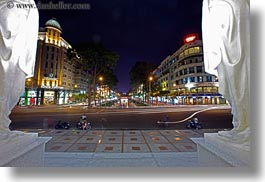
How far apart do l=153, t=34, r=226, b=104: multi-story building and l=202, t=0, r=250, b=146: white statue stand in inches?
843

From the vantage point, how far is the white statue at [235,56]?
175 centimetres

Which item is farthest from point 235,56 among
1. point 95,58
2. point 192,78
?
point 192,78

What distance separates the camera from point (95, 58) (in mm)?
16703

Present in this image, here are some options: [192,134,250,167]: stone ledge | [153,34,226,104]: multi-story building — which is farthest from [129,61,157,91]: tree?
[192,134,250,167]: stone ledge

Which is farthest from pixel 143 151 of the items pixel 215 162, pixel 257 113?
pixel 257 113

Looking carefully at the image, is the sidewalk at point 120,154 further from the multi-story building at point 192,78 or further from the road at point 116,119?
the multi-story building at point 192,78

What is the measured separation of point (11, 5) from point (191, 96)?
26.8 metres

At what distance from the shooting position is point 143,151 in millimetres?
3533

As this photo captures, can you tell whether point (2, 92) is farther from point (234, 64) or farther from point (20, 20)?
point (234, 64)

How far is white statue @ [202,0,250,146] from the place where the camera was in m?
1.75

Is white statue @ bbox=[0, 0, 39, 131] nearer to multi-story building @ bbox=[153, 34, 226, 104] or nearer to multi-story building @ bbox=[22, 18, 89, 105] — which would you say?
multi-story building @ bbox=[22, 18, 89, 105]

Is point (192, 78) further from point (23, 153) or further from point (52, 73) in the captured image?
point (23, 153)

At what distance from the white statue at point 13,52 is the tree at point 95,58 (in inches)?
570

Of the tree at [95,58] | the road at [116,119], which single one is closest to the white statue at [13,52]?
the road at [116,119]
